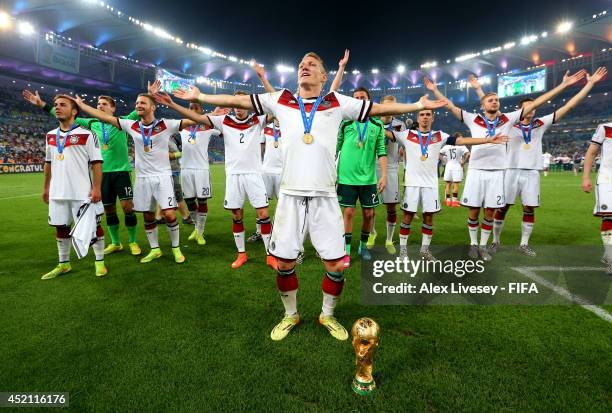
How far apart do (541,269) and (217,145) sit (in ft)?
192

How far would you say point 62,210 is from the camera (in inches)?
184

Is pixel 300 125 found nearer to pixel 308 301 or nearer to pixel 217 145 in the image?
pixel 308 301

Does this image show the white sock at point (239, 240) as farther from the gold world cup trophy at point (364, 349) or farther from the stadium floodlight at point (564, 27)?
the stadium floodlight at point (564, 27)

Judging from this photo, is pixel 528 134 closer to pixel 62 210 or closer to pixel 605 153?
pixel 605 153

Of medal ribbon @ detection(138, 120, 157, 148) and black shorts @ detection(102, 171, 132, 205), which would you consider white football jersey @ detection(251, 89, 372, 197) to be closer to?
medal ribbon @ detection(138, 120, 157, 148)

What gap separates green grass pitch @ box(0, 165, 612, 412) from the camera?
7.55ft

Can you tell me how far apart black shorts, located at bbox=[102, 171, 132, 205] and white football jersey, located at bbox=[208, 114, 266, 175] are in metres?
1.99

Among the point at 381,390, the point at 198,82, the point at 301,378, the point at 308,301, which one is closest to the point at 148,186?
the point at 308,301

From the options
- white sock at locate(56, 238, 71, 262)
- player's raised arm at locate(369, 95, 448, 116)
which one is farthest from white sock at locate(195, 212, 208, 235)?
player's raised arm at locate(369, 95, 448, 116)

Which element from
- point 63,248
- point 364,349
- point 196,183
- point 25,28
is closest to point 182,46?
point 25,28

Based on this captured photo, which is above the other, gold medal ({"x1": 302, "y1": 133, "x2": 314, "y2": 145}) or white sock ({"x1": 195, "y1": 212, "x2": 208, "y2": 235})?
gold medal ({"x1": 302, "y1": 133, "x2": 314, "y2": 145})

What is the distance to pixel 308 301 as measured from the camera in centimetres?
387

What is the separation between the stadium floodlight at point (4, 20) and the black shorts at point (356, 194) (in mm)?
44129

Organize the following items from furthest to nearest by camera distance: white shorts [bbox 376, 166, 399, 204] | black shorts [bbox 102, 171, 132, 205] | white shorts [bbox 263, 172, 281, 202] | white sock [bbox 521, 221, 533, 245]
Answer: white shorts [bbox 263, 172, 281, 202]
white shorts [bbox 376, 166, 399, 204]
black shorts [bbox 102, 171, 132, 205]
white sock [bbox 521, 221, 533, 245]
